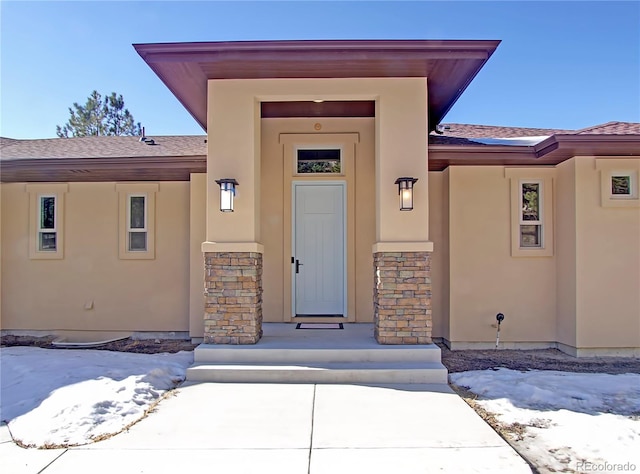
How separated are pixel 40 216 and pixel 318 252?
519 cm

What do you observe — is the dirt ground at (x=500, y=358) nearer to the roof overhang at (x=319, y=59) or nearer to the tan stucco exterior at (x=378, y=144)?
the tan stucco exterior at (x=378, y=144)

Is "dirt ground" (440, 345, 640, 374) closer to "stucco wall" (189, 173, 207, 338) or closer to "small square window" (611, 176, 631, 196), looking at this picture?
"small square window" (611, 176, 631, 196)

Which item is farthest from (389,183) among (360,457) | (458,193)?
(360,457)

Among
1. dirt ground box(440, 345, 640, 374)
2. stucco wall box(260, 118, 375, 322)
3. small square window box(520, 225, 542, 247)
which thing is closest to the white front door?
stucco wall box(260, 118, 375, 322)

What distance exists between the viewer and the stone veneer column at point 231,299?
18.4 ft

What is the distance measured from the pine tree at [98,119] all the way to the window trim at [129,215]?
65.2 feet

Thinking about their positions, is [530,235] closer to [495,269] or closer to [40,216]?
[495,269]

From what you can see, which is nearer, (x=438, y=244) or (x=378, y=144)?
(x=378, y=144)

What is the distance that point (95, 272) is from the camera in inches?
308

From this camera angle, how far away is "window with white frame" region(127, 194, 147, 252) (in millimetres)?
7785

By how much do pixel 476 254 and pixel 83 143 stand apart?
868cm

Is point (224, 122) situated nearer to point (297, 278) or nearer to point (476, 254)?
point (297, 278)

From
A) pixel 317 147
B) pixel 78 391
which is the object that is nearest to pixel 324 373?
pixel 78 391

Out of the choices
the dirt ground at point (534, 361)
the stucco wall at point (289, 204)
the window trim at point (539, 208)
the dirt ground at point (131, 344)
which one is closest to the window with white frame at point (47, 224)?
the dirt ground at point (131, 344)
